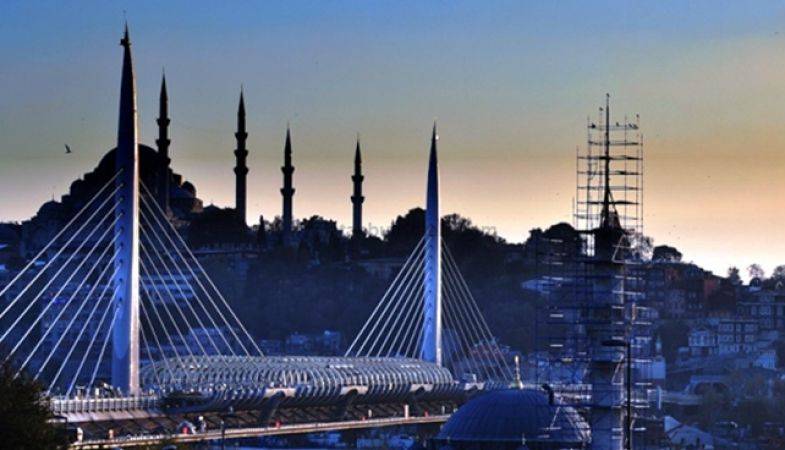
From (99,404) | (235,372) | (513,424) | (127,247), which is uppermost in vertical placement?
(127,247)

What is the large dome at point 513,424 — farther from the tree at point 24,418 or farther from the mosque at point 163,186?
the mosque at point 163,186

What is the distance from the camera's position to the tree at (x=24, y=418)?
223 ft

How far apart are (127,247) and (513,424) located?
11982 mm

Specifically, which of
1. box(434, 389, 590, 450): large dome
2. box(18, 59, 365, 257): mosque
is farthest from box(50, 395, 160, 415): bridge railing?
box(18, 59, 365, 257): mosque

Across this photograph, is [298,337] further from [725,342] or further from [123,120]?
[123,120]

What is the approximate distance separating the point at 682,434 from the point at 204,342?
40.0 metres

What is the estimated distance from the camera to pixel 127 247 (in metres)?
99.6

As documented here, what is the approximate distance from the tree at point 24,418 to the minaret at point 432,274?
58.7 meters

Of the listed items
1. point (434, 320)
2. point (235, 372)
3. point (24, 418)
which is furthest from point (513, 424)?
point (24, 418)

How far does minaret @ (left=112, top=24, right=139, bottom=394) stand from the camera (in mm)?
98000

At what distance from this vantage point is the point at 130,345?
98.4 m

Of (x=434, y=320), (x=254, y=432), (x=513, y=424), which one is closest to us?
(x=513, y=424)

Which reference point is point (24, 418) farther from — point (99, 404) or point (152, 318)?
point (152, 318)

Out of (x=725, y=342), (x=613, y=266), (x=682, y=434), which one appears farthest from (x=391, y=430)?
(x=613, y=266)
